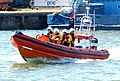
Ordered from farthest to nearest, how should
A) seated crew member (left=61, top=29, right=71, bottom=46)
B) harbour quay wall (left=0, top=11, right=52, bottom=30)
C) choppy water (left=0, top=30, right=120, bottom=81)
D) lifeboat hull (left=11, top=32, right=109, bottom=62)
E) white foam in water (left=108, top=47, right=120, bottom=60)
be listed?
harbour quay wall (left=0, top=11, right=52, bottom=30) → white foam in water (left=108, top=47, right=120, bottom=60) → seated crew member (left=61, top=29, right=71, bottom=46) → lifeboat hull (left=11, top=32, right=109, bottom=62) → choppy water (left=0, top=30, right=120, bottom=81)

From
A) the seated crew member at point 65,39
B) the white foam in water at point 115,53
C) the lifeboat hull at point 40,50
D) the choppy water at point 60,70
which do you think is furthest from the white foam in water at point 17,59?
the white foam in water at point 115,53

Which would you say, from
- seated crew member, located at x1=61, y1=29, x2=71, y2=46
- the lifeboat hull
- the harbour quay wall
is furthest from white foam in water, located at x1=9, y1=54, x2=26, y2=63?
the harbour quay wall

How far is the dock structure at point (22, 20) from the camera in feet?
181

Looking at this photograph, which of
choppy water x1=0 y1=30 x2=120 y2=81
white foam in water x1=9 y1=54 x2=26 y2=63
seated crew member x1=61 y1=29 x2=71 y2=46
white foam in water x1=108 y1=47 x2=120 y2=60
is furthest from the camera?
white foam in water x1=108 y1=47 x2=120 y2=60

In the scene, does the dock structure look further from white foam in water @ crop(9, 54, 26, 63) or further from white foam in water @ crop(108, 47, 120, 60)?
white foam in water @ crop(9, 54, 26, 63)

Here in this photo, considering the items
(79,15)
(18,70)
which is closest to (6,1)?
(79,15)

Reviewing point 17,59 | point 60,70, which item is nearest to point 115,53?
point 17,59

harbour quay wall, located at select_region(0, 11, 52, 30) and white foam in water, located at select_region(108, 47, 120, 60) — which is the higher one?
white foam in water, located at select_region(108, 47, 120, 60)

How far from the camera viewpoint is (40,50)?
2684cm

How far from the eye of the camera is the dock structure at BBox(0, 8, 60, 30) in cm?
5509

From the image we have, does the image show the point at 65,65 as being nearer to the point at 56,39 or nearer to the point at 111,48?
the point at 56,39

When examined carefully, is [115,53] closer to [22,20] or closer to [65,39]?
[65,39]

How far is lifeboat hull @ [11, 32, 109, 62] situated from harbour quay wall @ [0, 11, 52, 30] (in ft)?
91.3

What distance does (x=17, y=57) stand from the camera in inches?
1180
